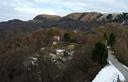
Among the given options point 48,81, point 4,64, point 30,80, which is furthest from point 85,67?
point 4,64

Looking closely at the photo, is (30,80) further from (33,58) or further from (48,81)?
(33,58)

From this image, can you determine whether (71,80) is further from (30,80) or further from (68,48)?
(68,48)

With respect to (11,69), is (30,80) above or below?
above

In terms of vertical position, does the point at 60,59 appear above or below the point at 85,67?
below

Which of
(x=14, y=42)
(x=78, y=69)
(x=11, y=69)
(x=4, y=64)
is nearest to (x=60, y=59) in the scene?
(x=11, y=69)

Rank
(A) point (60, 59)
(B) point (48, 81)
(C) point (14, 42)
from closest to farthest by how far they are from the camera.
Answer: (B) point (48, 81) < (A) point (60, 59) < (C) point (14, 42)

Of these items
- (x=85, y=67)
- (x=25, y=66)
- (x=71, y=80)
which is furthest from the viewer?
Result: (x=25, y=66)

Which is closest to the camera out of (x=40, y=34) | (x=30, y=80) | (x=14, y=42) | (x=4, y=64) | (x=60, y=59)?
(x=30, y=80)

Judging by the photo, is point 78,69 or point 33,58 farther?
point 33,58

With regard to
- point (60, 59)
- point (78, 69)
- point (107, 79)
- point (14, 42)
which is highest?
point (107, 79)
